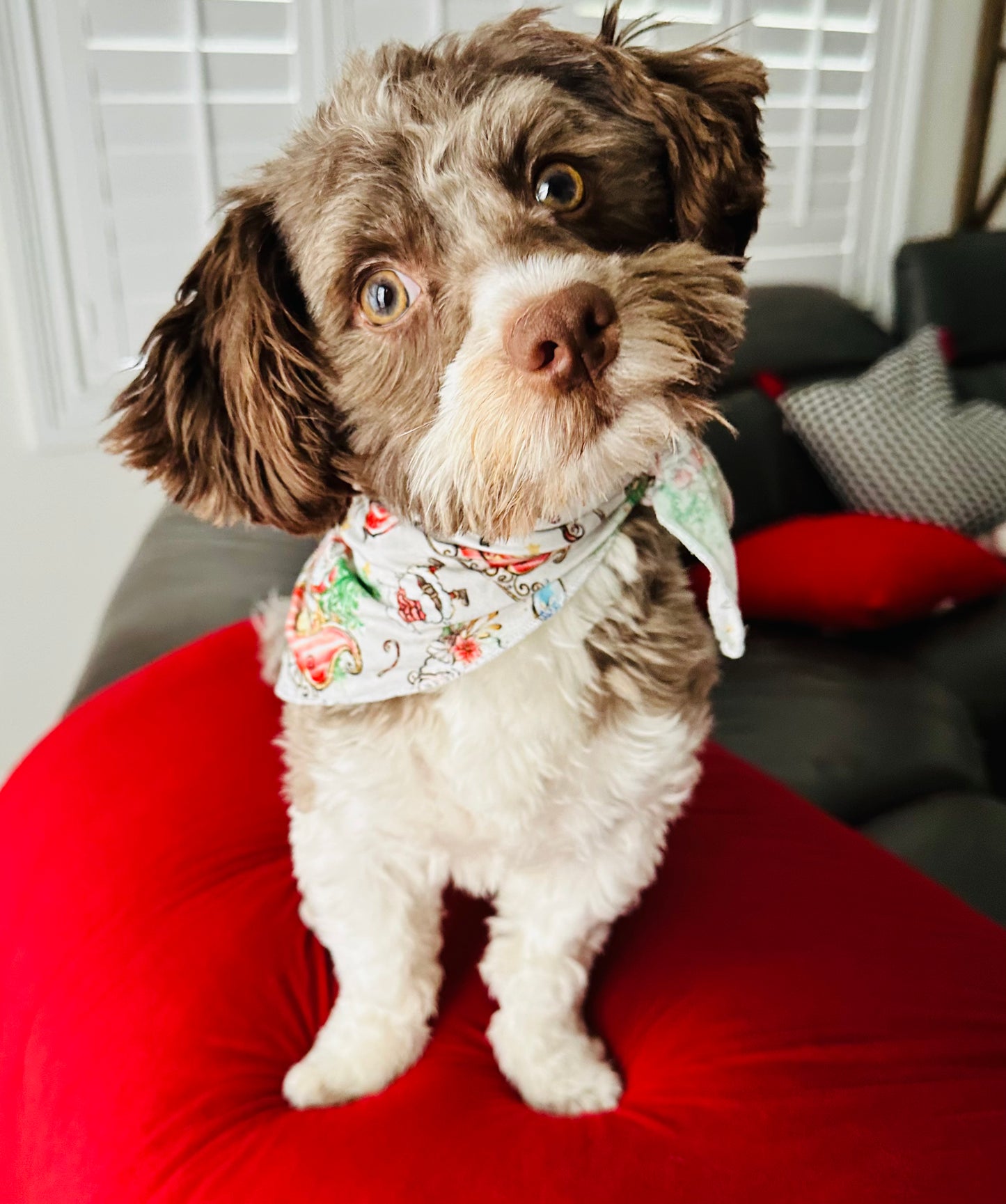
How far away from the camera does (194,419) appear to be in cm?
91

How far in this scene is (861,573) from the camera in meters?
2.03

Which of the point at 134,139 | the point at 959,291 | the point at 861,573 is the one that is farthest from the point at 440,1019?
the point at 959,291

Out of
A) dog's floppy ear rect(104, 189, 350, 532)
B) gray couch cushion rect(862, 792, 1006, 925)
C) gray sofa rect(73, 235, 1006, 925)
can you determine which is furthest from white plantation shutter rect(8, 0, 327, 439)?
gray couch cushion rect(862, 792, 1006, 925)

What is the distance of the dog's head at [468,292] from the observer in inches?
30.4

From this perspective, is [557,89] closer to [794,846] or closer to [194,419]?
[194,419]

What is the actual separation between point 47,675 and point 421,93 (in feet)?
6.33

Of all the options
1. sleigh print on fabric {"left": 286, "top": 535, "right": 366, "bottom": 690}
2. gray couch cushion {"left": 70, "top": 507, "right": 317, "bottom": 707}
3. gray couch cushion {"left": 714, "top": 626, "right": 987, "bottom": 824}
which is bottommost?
gray couch cushion {"left": 714, "top": 626, "right": 987, "bottom": 824}

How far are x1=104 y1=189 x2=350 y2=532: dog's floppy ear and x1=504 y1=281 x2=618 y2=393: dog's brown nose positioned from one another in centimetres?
25

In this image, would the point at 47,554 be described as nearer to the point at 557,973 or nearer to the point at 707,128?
the point at 557,973

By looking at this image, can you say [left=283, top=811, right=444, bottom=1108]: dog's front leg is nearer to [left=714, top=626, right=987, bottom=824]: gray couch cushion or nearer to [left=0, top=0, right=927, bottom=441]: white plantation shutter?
[left=714, top=626, right=987, bottom=824]: gray couch cushion

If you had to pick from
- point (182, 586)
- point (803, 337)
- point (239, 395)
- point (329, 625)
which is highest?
point (239, 395)

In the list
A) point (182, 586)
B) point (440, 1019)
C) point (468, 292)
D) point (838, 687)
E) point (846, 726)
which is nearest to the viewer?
point (468, 292)

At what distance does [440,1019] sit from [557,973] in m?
0.16

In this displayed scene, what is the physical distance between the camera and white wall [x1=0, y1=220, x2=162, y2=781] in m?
2.15
